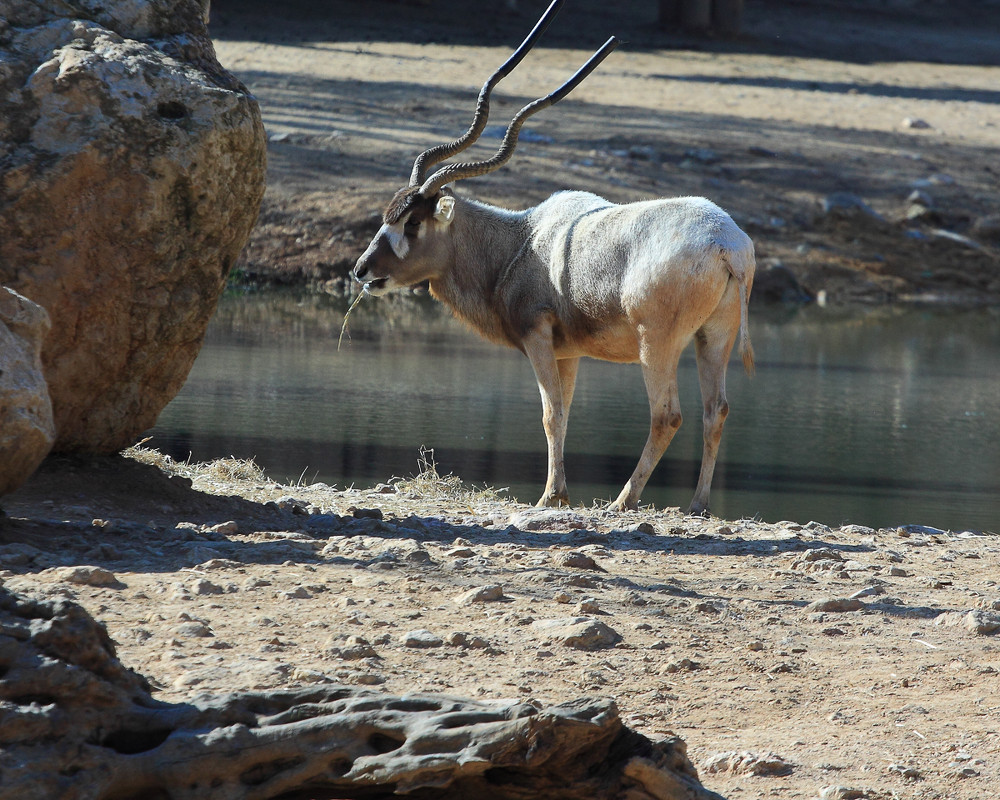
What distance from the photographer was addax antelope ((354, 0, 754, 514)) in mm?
8172

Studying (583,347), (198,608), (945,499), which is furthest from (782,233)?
(198,608)

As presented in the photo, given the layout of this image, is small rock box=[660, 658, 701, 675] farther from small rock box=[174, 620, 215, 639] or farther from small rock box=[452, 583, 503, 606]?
small rock box=[174, 620, 215, 639]

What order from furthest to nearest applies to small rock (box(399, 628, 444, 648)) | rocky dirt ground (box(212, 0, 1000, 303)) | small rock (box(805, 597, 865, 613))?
rocky dirt ground (box(212, 0, 1000, 303)) < small rock (box(805, 597, 865, 613)) < small rock (box(399, 628, 444, 648))

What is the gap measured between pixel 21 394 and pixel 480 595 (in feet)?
6.31

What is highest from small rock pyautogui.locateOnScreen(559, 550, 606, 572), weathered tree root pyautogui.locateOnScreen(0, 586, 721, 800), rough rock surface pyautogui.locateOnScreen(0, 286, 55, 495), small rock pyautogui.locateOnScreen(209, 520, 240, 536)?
rough rock surface pyautogui.locateOnScreen(0, 286, 55, 495)

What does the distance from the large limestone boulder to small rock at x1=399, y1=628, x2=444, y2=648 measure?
3025 mm

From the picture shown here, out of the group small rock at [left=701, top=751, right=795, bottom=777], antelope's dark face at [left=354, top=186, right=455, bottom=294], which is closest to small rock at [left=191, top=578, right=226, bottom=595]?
small rock at [left=701, top=751, right=795, bottom=777]

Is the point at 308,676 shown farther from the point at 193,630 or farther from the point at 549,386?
the point at 549,386

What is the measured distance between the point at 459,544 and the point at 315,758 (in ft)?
10.2

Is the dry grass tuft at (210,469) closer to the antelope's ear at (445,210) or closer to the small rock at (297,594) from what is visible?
the antelope's ear at (445,210)

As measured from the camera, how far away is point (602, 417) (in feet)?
43.2

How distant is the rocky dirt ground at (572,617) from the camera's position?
13.3 feet

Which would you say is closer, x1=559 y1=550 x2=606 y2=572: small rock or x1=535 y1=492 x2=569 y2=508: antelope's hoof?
x1=559 y1=550 x2=606 y2=572: small rock

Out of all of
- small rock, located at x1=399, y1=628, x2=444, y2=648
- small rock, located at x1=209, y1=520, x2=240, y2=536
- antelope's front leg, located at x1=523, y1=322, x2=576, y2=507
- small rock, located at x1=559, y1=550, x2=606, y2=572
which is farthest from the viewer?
antelope's front leg, located at x1=523, y1=322, x2=576, y2=507
